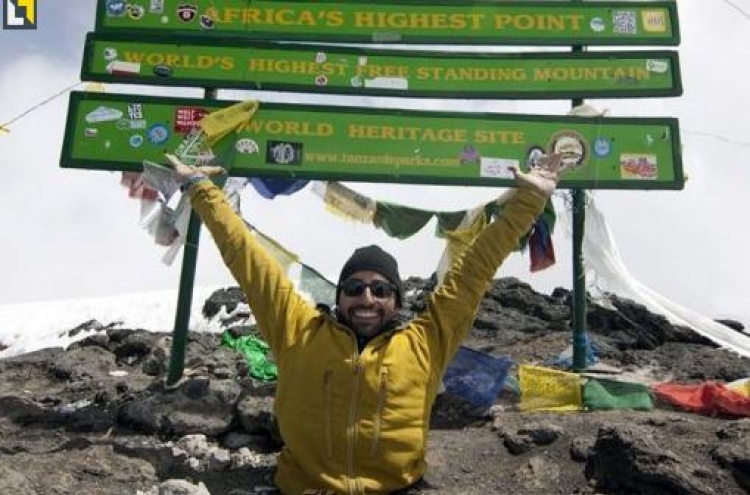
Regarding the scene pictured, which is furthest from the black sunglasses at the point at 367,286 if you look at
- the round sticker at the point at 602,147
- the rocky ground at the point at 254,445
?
the round sticker at the point at 602,147

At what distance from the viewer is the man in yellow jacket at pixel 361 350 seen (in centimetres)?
321

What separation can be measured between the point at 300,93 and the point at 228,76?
83cm

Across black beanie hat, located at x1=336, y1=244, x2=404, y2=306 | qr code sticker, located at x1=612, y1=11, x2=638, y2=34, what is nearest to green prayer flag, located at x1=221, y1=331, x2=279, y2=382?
black beanie hat, located at x1=336, y1=244, x2=404, y2=306

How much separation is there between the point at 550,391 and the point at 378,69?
13.3 ft

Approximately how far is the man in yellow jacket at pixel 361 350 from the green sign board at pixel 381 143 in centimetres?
389

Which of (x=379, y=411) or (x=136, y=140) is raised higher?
(x=136, y=140)

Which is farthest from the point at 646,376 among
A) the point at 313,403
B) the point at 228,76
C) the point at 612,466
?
the point at 313,403

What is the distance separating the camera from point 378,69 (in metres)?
7.98

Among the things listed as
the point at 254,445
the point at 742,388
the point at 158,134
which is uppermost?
the point at 158,134

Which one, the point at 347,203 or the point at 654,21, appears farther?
the point at 347,203

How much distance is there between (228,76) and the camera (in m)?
7.77

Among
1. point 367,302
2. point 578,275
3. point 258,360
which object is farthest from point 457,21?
point 367,302

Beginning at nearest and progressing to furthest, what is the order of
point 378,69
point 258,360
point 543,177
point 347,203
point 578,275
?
1. point 543,177
2. point 378,69
3. point 578,275
4. point 258,360
5. point 347,203

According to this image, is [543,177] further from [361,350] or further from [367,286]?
[361,350]
